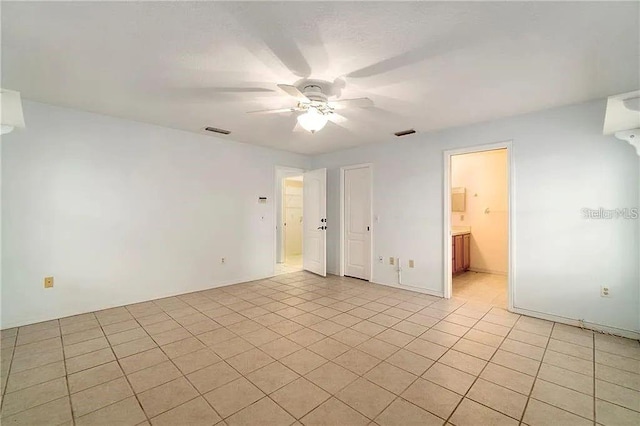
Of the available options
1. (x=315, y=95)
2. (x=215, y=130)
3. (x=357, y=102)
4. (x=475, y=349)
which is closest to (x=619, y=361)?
(x=475, y=349)

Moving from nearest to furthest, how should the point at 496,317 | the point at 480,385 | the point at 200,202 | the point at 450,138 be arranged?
1. the point at 480,385
2. the point at 496,317
3. the point at 450,138
4. the point at 200,202

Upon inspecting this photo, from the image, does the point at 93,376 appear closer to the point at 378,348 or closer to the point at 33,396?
the point at 33,396

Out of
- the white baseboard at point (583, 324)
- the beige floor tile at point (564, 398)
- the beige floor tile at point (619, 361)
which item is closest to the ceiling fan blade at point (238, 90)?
the beige floor tile at point (564, 398)

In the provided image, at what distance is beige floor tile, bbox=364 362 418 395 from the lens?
1.95 meters

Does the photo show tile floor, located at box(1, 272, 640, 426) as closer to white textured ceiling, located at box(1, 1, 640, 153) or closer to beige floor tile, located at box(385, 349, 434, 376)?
beige floor tile, located at box(385, 349, 434, 376)

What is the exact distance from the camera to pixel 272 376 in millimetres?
2086

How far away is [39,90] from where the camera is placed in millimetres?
2750

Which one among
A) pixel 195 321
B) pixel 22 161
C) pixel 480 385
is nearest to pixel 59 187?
pixel 22 161

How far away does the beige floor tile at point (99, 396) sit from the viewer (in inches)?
69.2

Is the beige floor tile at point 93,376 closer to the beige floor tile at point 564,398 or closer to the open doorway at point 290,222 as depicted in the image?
the beige floor tile at point 564,398

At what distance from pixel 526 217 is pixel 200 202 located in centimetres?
451

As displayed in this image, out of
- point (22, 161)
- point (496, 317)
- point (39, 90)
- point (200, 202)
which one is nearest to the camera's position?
point (39, 90)

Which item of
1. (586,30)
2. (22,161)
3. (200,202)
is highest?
(586,30)

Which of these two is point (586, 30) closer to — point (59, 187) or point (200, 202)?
point (200, 202)
